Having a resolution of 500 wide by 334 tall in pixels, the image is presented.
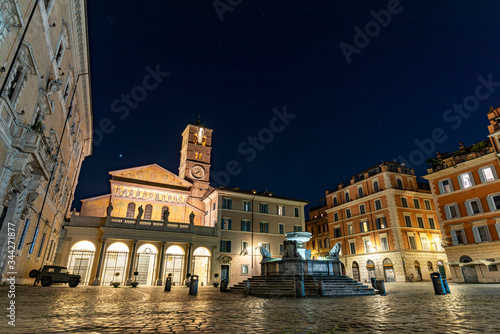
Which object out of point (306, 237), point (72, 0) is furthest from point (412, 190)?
point (72, 0)

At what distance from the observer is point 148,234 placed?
30.4 metres

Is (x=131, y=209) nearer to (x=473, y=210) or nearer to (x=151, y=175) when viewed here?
(x=151, y=175)

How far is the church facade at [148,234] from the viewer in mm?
28344

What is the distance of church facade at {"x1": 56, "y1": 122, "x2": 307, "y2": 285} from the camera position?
93.0 feet

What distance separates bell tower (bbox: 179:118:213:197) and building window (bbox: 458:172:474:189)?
1495 inches

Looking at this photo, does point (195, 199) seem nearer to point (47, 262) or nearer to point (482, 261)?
point (47, 262)

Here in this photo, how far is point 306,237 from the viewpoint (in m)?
19.7

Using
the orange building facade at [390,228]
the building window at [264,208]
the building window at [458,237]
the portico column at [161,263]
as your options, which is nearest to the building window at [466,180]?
the building window at [458,237]

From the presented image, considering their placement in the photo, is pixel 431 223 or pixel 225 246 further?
pixel 431 223

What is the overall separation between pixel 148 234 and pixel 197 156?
27261 mm

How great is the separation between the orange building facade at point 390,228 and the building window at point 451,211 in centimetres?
704

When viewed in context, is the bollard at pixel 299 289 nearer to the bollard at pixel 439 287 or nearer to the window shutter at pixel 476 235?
the bollard at pixel 439 287

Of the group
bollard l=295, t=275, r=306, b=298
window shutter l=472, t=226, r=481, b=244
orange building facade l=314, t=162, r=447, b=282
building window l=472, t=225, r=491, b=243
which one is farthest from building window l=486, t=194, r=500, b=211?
bollard l=295, t=275, r=306, b=298

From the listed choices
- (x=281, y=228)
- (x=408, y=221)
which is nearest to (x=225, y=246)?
(x=281, y=228)
